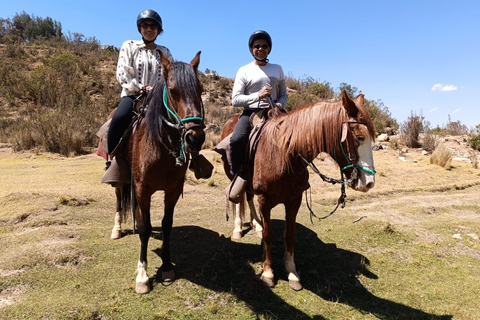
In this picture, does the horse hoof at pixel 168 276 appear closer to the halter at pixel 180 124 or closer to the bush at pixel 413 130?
the halter at pixel 180 124

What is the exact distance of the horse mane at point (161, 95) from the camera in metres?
2.58

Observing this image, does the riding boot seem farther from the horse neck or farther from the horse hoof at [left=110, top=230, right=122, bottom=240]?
the horse neck

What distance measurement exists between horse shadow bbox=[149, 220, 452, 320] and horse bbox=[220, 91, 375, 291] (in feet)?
0.87

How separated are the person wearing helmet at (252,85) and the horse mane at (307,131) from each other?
1.46 feet

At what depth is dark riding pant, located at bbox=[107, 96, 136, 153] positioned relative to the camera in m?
3.45

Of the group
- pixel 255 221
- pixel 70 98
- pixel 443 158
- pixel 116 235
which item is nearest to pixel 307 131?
pixel 255 221

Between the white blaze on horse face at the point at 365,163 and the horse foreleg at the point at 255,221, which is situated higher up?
the white blaze on horse face at the point at 365,163

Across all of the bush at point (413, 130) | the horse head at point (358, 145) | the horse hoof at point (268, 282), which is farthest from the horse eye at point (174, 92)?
the bush at point (413, 130)

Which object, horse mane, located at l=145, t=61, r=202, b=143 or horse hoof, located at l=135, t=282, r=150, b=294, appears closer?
horse mane, located at l=145, t=61, r=202, b=143

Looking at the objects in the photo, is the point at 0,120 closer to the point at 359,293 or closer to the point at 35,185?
the point at 35,185

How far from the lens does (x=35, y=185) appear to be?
623 cm

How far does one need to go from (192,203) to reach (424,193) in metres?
6.45

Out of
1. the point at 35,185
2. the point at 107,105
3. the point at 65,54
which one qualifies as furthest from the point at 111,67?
the point at 35,185

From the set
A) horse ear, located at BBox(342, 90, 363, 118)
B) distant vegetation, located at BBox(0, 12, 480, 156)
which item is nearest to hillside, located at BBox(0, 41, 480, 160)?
distant vegetation, located at BBox(0, 12, 480, 156)
